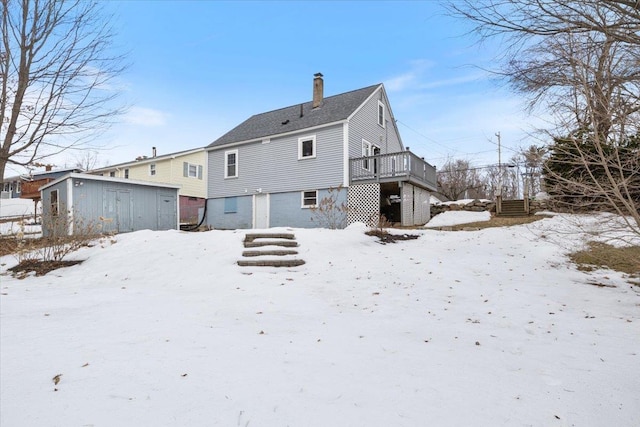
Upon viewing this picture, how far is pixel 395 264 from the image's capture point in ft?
23.8

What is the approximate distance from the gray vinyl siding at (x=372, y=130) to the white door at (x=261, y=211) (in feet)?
17.0

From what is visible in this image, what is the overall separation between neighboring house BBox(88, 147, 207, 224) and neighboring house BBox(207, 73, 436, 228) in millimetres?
4598

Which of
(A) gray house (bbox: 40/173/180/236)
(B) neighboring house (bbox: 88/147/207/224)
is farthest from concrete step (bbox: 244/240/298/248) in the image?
(B) neighboring house (bbox: 88/147/207/224)

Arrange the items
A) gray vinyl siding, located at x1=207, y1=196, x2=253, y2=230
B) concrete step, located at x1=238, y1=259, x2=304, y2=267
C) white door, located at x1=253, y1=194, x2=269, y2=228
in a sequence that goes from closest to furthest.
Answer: concrete step, located at x1=238, y1=259, x2=304, y2=267
white door, located at x1=253, y1=194, x2=269, y2=228
gray vinyl siding, located at x1=207, y1=196, x2=253, y2=230

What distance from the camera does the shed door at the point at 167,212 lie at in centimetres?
1618

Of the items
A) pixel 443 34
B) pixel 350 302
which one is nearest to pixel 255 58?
pixel 443 34

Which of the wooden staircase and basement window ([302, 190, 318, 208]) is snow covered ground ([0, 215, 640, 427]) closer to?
basement window ([302, 190, 318, 208])

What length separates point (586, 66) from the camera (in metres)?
4.06

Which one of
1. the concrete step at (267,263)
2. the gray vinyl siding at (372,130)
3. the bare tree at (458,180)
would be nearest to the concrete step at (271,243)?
the concrete step at (267,263)

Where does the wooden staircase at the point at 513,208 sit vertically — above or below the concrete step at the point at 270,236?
above

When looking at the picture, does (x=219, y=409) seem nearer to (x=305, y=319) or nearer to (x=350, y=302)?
(x=305, y=319)

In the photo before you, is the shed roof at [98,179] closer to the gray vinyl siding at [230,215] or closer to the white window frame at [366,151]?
the gray vinyl siding at [230,215]

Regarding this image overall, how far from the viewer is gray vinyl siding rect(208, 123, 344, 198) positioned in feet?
51.0

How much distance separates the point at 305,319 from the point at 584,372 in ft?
9.06
